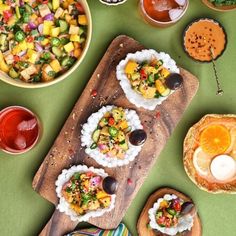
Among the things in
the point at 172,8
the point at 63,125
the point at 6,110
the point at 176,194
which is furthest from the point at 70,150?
the point at 172,8

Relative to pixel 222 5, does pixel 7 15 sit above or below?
above

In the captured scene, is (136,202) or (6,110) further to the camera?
(136,202)

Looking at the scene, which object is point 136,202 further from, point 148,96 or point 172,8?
point 172,8

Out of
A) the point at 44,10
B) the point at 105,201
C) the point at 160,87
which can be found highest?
the point at 44,10

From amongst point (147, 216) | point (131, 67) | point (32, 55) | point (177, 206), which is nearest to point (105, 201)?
point (147, 216)

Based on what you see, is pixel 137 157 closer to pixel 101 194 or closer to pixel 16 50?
pixel 101 194

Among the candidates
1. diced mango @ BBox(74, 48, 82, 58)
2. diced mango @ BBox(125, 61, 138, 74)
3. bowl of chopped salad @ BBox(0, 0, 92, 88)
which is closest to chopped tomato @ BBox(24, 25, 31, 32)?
bowl of chopped salad @ BBox(0, 0, 92, 88)

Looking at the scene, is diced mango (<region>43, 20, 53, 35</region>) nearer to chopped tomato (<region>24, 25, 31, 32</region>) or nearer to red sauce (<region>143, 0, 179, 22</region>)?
chopped tomato (<region>24, 25, 31, 32</region>)
